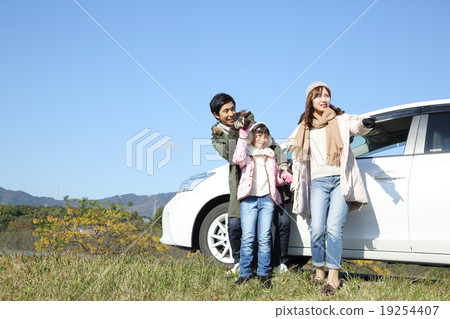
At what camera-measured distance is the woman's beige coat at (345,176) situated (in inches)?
133

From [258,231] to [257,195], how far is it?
0.31 m

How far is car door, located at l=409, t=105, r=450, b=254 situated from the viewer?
3.46 metres

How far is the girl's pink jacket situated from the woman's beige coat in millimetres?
163

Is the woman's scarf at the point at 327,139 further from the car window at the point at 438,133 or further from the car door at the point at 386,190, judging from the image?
the car window at the point at 438,133

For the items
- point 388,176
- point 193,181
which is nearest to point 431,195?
point 388,176

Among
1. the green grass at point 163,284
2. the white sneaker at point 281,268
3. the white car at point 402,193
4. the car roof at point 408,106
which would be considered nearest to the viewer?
the green grass at point 163,284

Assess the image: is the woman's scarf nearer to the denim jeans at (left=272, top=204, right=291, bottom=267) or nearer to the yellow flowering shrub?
the denim jeans at (left=272, top=204, right=291, bottom=267)

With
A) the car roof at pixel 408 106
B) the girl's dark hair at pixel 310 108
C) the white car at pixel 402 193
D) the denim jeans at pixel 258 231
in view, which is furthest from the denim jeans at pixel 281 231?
the car roof at pixel 408 106

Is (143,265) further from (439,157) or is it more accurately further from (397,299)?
(439,157)

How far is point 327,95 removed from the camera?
3.56 metres

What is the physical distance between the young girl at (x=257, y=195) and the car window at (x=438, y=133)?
1.26 metres

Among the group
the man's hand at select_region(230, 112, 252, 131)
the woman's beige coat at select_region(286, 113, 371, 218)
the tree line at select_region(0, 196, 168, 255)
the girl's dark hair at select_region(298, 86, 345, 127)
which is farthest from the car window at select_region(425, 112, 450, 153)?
the tree line at select_region(0, 196, 168, 255)

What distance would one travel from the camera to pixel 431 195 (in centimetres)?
350

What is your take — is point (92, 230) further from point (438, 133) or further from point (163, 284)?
point (438, 133)
